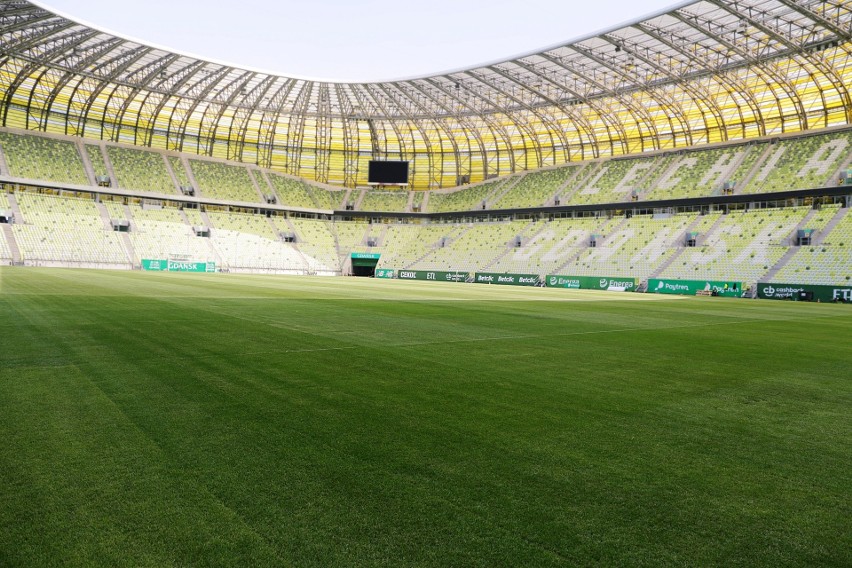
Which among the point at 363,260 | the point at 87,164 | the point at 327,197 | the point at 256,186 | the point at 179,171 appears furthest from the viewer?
the point at 327,197

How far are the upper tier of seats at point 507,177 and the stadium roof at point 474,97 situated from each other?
187 centimetres

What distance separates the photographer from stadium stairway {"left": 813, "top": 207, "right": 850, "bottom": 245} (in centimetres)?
4949

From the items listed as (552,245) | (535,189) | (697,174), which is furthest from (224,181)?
(697,174)

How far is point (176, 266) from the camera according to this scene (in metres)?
68.7

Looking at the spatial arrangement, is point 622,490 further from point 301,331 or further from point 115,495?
point 301,331

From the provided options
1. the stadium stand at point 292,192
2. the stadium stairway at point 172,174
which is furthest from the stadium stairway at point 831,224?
the stadium stairway at point 172,174

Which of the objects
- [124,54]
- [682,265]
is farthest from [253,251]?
[682,265]

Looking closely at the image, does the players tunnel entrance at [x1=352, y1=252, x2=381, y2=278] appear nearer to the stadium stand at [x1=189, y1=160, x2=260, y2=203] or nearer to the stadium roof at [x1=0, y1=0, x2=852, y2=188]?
the stadium roof at [x1=0, y1=0, x2=852, y2=188]

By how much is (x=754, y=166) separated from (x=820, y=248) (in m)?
14.5

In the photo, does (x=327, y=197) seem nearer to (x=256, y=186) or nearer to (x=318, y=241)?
(x=318, y=241)

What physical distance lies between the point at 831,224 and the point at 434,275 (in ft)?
140

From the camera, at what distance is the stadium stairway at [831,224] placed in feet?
162

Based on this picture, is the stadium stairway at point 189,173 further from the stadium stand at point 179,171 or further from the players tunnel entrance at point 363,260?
the players tunnel entrance at point 363,260

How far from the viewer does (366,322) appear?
53.9ft
